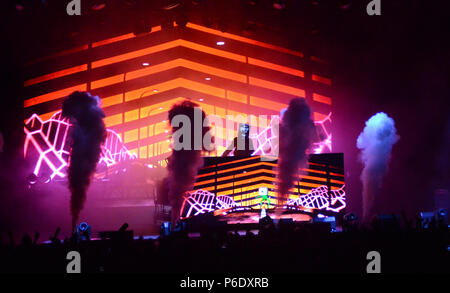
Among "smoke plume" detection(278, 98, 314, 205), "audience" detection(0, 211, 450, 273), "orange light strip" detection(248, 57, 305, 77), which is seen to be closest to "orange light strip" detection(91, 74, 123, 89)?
"orange light strip" detection(248, 57, 305, 77)

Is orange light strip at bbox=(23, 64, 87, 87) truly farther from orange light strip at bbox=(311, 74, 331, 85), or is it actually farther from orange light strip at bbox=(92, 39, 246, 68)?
orange light strip at bbox=(311, 74, 331, 85)

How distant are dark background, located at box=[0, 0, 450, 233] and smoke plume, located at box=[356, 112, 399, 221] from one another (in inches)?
7.1

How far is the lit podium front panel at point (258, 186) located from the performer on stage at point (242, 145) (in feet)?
1.03

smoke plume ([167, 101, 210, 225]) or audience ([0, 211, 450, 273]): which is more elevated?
smoke plume ([167, 101, 210, 225])

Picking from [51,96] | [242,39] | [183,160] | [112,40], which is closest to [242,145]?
[183,160]

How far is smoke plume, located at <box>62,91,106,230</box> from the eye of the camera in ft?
30.0

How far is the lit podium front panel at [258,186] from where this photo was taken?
1038cm

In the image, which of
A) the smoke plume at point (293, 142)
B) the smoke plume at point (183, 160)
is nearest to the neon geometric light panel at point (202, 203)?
the smoke plume at point (183, 160)

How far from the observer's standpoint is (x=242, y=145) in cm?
1130

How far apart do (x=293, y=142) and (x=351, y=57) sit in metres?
2.51

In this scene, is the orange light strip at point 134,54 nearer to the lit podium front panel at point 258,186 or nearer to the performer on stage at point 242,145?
the performer on stage at point 242,145
